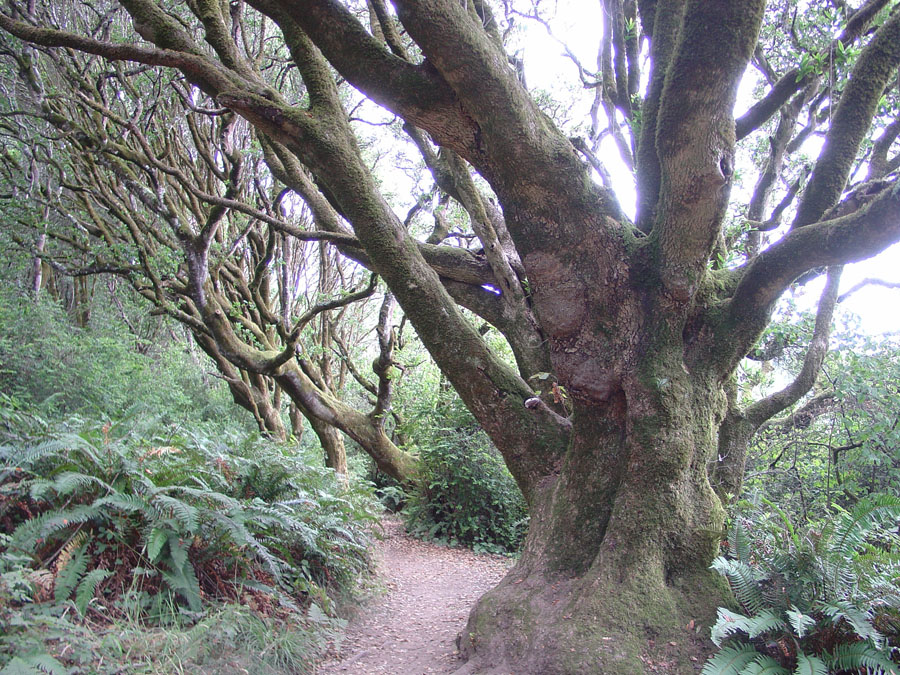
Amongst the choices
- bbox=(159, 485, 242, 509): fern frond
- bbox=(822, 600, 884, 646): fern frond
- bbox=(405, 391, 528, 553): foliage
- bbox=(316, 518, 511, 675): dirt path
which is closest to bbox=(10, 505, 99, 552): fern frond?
bbox=(159, 485, 242, 509): fern frond

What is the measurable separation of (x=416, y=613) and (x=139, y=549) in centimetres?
270

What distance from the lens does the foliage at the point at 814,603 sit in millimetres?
2682

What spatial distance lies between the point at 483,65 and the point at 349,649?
4.38 metres

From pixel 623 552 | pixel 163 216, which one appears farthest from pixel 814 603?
pixel 163 216

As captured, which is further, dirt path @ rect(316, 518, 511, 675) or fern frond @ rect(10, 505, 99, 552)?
dirt path @ rect(316, 518, 511, 675)

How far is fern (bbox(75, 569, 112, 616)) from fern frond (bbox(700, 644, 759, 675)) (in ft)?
10.7

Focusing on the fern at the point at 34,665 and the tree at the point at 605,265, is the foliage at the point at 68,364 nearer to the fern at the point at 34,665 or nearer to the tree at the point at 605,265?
the tree at the point at 605,265

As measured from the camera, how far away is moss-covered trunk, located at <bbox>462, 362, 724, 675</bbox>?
3105 millimetres

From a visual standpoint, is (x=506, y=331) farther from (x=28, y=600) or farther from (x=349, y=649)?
(x=28, y=600)

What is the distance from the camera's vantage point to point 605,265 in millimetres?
3686

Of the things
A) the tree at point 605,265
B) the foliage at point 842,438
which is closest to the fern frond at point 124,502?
the tree at point 605,265

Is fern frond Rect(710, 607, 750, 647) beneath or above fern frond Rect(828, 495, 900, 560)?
beneath

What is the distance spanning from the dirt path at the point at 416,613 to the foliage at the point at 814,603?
5.97ft

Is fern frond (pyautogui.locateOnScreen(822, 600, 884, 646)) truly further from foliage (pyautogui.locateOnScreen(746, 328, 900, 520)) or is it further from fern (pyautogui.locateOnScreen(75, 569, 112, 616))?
fern (pyautogui.locateOnScreen(75, 569, 112, 616))
